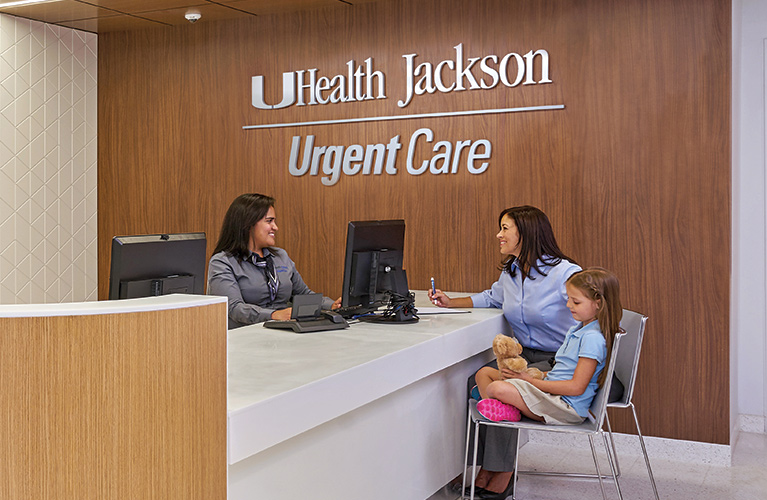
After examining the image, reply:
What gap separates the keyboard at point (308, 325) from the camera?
10.3 ft

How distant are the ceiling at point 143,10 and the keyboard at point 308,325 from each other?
2.46m

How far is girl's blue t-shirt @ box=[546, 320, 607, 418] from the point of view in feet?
9.69

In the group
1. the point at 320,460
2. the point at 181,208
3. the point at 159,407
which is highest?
the point at 181,208

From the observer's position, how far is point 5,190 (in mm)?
5172

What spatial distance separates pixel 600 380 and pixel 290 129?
2920mm

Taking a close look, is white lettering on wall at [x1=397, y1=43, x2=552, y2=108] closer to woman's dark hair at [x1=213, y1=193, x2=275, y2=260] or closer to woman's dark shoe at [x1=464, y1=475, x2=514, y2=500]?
woman's dark hair at [x1=213, y1=193, x2=275, y2=260]

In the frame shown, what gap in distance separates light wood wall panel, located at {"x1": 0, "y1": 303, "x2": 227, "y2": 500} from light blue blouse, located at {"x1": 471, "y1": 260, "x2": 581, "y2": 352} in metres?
2.11

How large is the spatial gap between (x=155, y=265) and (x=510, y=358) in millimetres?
1484

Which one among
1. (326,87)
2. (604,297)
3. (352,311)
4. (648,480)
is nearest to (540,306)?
(604,297)

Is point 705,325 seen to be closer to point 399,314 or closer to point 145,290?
point 399,314

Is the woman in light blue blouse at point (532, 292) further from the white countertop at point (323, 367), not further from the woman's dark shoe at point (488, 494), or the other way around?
the white countertop at point (323, 367)

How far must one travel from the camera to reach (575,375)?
2961mm

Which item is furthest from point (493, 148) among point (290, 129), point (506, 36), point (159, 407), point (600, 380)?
point (159, 407)

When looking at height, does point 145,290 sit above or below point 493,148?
below
